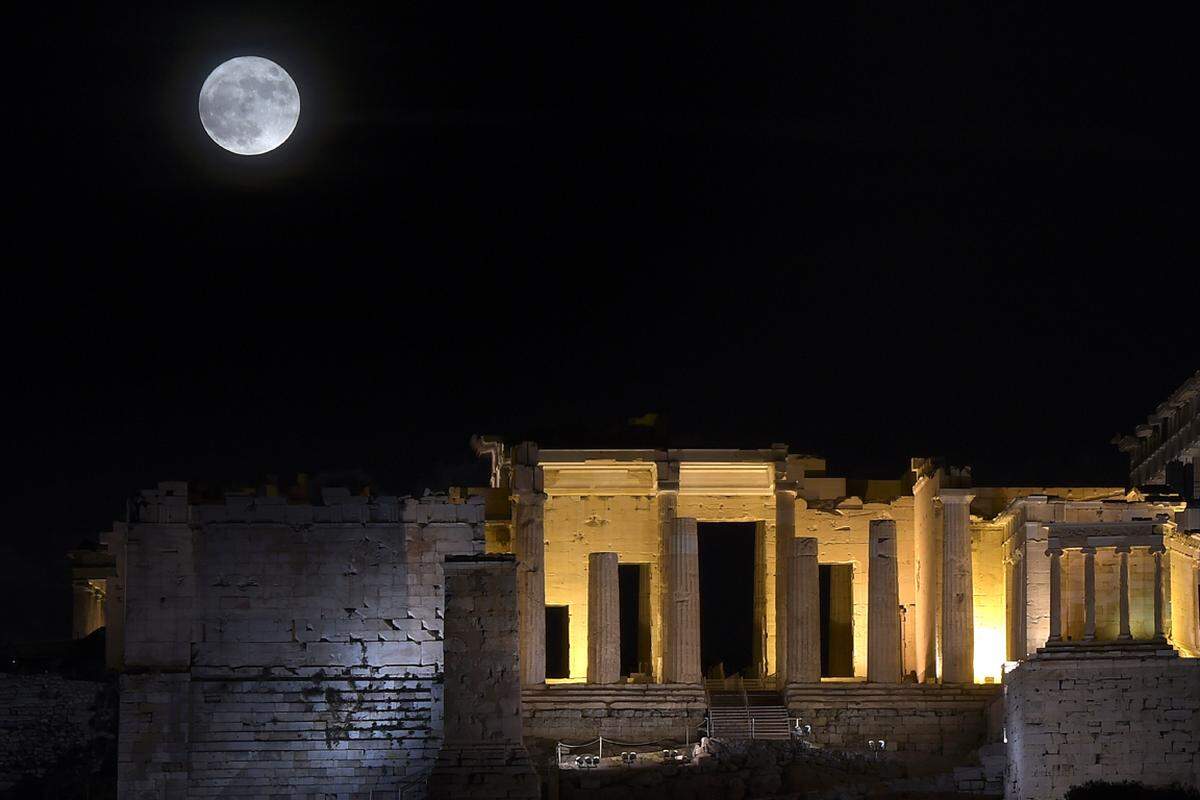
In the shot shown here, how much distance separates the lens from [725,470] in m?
85.8

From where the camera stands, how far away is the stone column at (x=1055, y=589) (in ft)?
256

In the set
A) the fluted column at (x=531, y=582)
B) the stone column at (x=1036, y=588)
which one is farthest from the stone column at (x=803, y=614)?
the fluted column at (x=531, y=582)

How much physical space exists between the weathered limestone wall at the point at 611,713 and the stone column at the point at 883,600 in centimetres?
503

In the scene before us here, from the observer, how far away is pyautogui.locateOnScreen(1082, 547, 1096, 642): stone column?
77.7m

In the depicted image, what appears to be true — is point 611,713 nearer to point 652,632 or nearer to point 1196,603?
point 652,632

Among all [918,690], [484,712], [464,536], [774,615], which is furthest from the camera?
[774,615]

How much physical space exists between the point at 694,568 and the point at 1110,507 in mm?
10966

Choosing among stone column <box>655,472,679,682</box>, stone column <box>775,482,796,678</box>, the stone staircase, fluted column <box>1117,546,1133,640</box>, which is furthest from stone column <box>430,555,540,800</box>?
fluted column <box>1117,546,1133,640</box>

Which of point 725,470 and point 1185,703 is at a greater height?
point 725,470

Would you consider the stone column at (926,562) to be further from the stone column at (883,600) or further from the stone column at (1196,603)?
the stone column at (1196,603)

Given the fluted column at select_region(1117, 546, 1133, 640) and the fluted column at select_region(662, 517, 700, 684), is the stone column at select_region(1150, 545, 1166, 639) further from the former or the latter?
the fluted column at select_region(662, 517, 700, 684)

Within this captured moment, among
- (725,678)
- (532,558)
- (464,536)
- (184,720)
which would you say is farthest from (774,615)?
(184,720)

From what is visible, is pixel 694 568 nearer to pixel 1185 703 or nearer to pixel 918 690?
pixel 918 690

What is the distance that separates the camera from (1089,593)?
7819 centimetres
